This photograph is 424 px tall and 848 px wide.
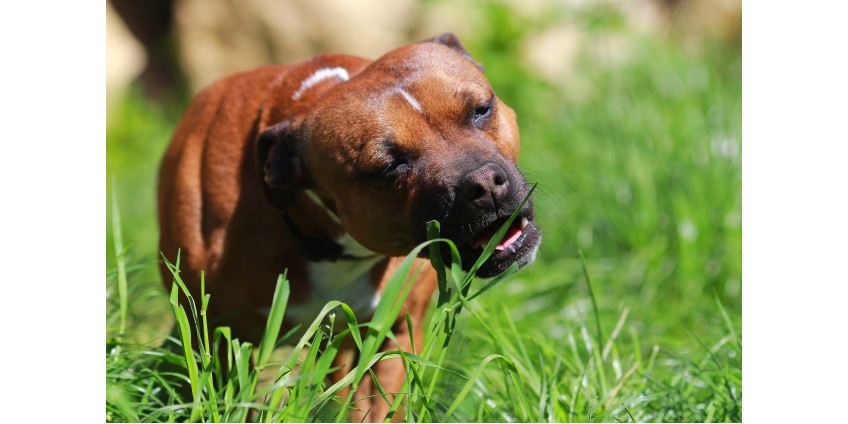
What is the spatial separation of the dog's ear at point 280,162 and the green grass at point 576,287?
46cm

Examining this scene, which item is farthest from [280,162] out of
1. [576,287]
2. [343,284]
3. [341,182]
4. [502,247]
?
[576,287]

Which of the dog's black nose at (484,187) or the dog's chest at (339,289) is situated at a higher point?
the dog's black nose at (484,187)

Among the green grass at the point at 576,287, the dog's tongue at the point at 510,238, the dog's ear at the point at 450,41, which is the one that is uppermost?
the dog's ear at the point at 450,41

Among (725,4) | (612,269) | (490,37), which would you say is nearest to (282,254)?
(612,269)

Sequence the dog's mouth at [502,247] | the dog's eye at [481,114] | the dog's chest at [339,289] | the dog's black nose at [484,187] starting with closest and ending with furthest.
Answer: the dog's black nose at [484,187], the dog's mouth at [502,247], the dog's eye at [481,114], the dog's chest at [339,289]

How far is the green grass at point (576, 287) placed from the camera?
2783mm

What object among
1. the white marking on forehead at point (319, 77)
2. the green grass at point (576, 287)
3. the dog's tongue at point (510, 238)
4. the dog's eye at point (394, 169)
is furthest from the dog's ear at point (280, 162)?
the dog's tongue at point (510, 238)

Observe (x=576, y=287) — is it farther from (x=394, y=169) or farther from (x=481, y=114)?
(x=394, y=169)

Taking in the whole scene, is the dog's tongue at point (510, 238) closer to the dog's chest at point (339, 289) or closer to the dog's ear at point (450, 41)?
the dog's chest at point (339, 289)

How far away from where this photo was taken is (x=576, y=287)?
5.16m

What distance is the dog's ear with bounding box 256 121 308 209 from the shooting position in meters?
3.12

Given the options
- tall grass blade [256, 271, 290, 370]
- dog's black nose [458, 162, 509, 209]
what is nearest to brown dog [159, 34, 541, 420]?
dog's black nose [458, 162, 509, 209]

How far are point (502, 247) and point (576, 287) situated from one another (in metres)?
2.34

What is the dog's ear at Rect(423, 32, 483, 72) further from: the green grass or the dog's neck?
the dog's neck
